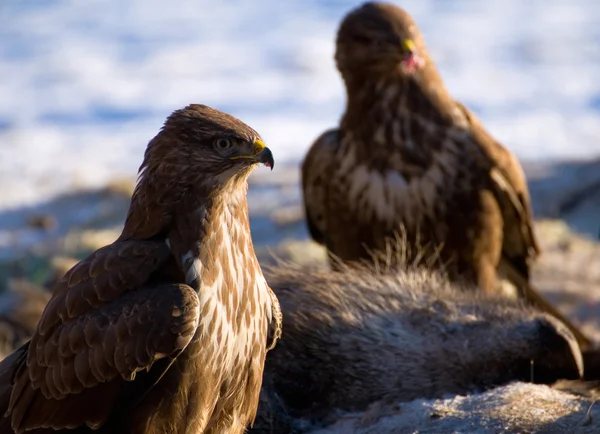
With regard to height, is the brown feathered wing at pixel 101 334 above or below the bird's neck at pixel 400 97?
below

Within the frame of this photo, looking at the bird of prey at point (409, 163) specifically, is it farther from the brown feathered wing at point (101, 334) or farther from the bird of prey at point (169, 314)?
the brown feathered wing at point (101, 334)

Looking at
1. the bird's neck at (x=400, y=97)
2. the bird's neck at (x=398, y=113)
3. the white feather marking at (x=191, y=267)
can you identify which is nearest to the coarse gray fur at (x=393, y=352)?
the white feather marking at (x=191, y=267)

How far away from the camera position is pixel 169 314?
404cm

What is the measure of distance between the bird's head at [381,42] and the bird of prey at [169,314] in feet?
9.37

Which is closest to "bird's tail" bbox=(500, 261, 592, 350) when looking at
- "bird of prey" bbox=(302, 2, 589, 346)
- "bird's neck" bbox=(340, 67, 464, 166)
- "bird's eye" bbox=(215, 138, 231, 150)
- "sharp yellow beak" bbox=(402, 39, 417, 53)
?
"bird of prey" bbox=(302, 2, 589, 346)

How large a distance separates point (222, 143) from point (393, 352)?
4.84 ft

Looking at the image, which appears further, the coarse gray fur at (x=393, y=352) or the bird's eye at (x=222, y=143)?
the coarse gray fur at (x=393, y=352)

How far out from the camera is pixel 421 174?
7.07 m

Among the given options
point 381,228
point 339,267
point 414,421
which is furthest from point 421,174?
point 414,421

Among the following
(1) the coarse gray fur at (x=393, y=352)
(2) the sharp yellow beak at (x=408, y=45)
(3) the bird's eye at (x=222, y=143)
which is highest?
(3) the bird's eye at (x=222, y=143)

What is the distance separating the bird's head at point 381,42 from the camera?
7.07 m

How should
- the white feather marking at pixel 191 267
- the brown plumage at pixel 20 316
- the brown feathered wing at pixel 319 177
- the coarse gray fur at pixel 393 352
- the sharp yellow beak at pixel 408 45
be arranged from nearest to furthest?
the white feather marking at pixel 191 267 → the coarse gray fur at pixel 393 352 → the sharp yellow beak at pixel 408 45 → the brown feathered wing at pixel 319 177 → the brown plumage at pixel 20 316

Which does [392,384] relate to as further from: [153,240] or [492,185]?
[492,185]

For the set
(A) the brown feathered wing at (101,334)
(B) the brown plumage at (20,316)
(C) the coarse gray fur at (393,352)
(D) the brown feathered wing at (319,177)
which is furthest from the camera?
(B) the brown plumage at (20,316)
